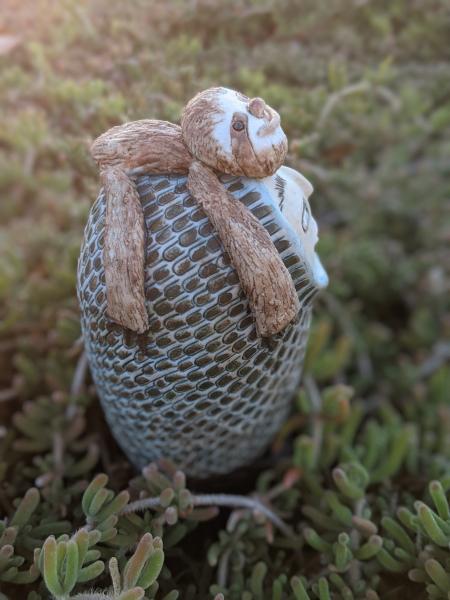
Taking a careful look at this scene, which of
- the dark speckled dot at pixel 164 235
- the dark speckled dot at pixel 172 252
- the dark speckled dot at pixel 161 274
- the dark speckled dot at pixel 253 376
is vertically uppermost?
the dark speckled dot at pixel 164 235

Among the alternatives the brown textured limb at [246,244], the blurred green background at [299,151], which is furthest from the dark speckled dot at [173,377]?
the blurred green background at [299,151]

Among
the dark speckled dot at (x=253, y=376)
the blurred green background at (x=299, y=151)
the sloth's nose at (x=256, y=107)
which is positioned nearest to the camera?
the sloth's nose at (x=256, y=107)

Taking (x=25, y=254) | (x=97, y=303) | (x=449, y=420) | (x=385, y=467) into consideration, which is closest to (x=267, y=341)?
(x=97, y=303)

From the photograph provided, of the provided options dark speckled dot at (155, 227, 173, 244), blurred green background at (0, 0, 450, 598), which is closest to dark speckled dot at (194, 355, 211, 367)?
dark speckled dot at (155, 227, 173, 244)

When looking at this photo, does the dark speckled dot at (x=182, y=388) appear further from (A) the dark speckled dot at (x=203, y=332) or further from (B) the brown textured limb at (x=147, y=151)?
(B) the brown textured limb at (x=147, y=151)

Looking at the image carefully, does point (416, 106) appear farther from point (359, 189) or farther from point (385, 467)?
point (385, 467)

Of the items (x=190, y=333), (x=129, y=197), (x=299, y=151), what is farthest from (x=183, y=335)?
(x=299, y=151)
